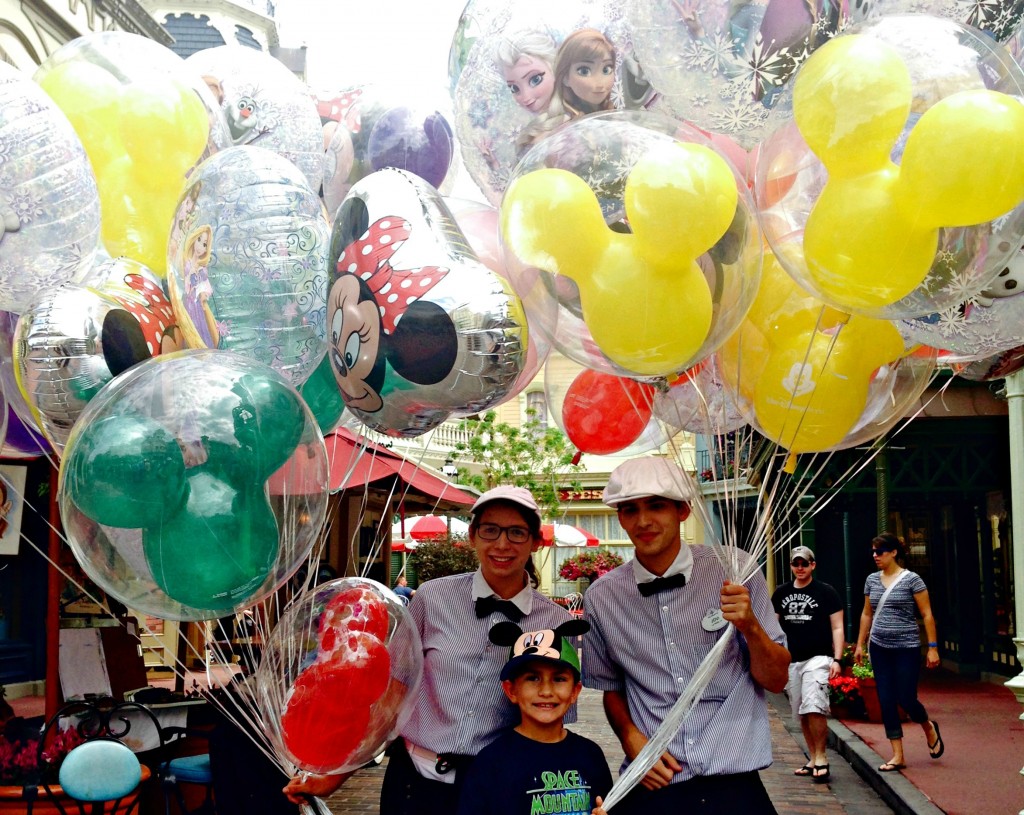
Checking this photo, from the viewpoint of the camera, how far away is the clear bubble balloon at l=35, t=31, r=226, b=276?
3152 mm

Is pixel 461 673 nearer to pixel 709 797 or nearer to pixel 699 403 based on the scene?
pixel 709 797

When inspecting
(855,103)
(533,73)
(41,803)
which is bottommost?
(41,803)

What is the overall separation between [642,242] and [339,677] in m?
1.47

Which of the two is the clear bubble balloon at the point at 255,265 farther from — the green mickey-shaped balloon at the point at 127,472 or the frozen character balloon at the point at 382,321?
the green mickey-shaped balloon at the point at 127,472

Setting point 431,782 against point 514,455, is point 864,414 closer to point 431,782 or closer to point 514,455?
point 431,782

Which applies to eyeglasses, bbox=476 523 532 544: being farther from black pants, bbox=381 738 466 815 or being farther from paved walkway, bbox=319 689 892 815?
paved walkway, bbox=319 689 892 815

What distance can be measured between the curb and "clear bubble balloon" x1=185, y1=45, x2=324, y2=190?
17.3ft

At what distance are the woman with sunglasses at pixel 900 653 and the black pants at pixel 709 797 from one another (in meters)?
4.88

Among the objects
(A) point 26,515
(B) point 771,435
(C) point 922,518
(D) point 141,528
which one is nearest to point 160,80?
(D) point 141,528

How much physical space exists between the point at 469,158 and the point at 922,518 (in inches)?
541

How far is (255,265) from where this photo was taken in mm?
2754

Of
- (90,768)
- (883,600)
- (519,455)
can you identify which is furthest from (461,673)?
(519,455)

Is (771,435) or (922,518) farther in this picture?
(922,518)

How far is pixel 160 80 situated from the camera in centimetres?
329
